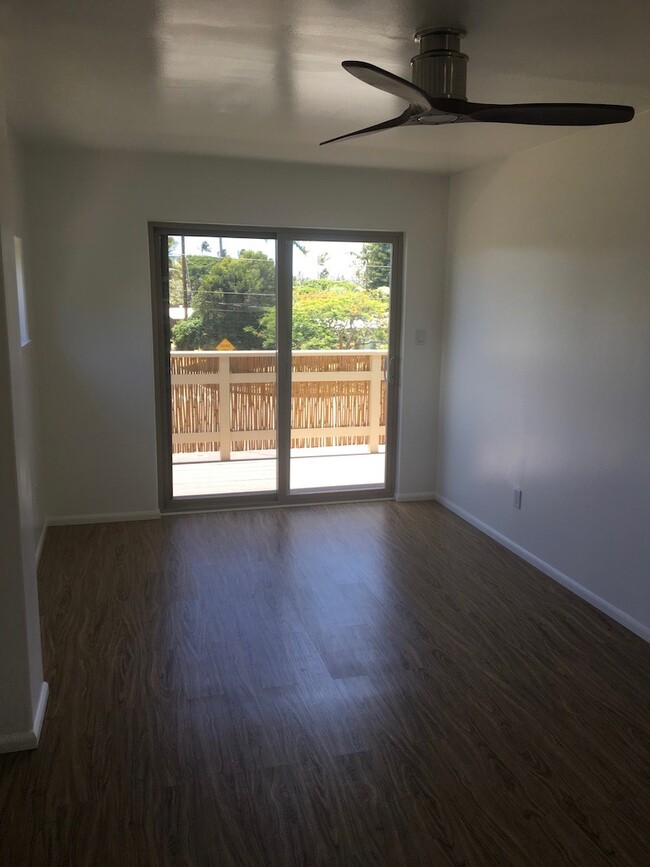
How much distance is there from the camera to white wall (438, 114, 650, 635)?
325 cm

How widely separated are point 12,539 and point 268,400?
291 cm

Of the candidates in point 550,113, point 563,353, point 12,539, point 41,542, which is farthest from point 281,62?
point 41,542

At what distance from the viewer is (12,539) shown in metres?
2.28

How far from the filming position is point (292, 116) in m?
3.37

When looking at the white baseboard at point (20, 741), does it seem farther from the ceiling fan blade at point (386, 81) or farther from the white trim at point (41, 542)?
the ceiling fan blade at point (386, 81)

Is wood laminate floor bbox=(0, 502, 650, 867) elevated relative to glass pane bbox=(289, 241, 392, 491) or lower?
lower

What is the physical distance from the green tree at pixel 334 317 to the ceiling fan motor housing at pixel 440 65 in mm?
2682

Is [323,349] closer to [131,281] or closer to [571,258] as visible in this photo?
[131,281]

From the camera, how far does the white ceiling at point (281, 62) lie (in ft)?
6.93

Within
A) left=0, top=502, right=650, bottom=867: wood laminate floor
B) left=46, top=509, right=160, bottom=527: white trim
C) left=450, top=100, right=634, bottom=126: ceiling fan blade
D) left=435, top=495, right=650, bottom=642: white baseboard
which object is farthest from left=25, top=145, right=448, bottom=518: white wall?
left=450, top=100, right=634, bottom=126: ceiling fan blade

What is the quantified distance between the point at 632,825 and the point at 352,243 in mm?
3988

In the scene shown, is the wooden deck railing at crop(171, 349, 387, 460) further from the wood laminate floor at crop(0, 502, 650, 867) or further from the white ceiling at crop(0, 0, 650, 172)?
the white ceiling at crop(0, 0, 650, 172)

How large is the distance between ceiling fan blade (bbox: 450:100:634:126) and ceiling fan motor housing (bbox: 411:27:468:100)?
0.55 ft

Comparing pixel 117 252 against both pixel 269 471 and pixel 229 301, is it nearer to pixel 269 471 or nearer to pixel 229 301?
pixel 229 301
